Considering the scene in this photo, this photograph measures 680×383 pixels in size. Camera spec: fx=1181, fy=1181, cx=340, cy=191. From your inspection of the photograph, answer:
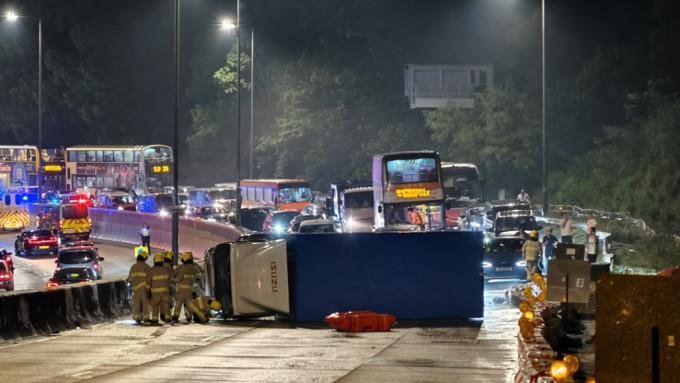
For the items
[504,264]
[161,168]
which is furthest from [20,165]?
[504,264]

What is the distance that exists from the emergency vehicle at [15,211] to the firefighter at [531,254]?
4195cm

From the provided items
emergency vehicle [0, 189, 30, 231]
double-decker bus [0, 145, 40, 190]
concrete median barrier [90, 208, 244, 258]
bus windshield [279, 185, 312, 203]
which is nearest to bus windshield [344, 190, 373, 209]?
concrete median barrier [90, 208, 244, 258]

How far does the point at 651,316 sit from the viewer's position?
6168 mm

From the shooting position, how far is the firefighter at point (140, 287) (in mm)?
22328

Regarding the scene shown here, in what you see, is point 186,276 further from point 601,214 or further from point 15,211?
point 15,211

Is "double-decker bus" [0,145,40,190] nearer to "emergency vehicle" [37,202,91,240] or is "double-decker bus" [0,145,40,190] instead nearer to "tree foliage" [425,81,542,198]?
"emergency vehicle" [37,202,91,240]

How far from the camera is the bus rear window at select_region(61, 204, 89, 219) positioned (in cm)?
A: 5797

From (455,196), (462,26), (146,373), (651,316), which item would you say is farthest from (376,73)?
(651,316)

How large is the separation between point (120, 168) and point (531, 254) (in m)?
55.0

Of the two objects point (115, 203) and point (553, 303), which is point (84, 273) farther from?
point (115, 203)

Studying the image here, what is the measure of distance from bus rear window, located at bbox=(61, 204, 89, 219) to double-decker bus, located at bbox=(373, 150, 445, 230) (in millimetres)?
19718

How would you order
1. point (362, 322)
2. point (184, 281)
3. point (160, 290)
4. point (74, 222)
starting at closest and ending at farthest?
point (362, 322)
point (160, 290)
point (184, 281)
point (74, 222)

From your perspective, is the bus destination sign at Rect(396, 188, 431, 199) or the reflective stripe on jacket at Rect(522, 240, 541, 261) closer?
the reflective stripe on jacket at Rect(522, 240, 541, 261)

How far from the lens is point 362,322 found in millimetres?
21031
